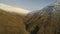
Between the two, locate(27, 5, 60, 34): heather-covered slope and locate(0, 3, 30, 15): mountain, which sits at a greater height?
locate(0, 3, 30, 15): mountain

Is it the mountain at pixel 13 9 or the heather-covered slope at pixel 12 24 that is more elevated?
the mountain at pixel 13 9

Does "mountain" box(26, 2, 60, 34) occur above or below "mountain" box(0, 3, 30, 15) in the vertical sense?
below

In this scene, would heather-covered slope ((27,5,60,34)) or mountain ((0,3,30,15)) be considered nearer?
heather-covered slope ((27,5,60,34))

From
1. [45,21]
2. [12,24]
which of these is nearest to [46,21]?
[45,21]

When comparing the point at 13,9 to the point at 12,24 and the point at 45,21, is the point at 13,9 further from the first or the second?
the point at 45,21

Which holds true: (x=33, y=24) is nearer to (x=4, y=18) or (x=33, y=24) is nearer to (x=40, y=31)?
(x=40, y=31)

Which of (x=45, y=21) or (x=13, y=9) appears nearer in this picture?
(x=45, y=21)

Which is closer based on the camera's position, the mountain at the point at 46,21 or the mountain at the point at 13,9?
the mountain at the point at 46,21

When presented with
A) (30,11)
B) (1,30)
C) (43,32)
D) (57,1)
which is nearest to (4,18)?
(1,30)
